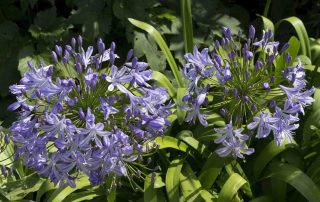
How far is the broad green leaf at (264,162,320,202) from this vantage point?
8.27ft

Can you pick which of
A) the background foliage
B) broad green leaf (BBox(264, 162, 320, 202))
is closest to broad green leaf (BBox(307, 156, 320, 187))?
the background foliage

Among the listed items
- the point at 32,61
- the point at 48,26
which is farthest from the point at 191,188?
the point at 48,26

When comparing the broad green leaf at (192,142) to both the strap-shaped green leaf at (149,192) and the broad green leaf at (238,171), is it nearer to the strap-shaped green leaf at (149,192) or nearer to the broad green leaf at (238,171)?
the broad green leaf at (238,171)

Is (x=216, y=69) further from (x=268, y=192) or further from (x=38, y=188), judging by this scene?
(x=38, y=188)

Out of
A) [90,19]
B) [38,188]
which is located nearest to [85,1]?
[90,19]

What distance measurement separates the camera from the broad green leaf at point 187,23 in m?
3.15

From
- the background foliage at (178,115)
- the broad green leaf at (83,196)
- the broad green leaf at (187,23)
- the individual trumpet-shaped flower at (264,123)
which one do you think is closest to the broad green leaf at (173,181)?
the background foliage at (178,115)

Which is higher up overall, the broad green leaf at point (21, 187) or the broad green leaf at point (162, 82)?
the broad green leaf at point (162, 82)

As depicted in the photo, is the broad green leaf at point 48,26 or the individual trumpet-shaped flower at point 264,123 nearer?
the individual trumpet-shaped flower at point 264,123

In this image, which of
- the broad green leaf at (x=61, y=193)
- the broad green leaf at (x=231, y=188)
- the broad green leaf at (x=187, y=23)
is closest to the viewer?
the broad green leaf at (x=231, y=188)

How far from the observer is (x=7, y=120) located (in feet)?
11.4

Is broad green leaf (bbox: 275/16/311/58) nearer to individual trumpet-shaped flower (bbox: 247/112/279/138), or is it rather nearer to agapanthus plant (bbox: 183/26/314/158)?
agapanthus plant (bbox: 183/26/314/158)

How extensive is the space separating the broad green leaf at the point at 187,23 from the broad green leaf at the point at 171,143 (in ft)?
2.09

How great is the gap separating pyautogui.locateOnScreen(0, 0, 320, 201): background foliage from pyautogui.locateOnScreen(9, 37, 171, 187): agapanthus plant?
9.8 inches
